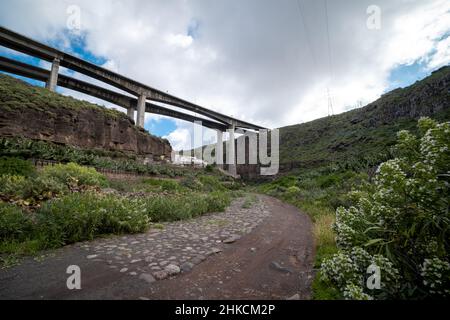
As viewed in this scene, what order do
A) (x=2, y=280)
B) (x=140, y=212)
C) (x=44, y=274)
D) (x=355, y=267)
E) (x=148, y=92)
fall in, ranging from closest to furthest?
1. (x=355, y=267)
2. (x=2, y=280)
3. (x=44, y=274)
4. (x=140, y=212)
5. (x=148, y=92)

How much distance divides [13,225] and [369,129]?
39.8m

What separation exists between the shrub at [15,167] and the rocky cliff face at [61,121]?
330 inches

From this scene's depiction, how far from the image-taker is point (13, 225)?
3.74 metres

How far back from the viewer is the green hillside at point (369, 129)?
23875 millimetres

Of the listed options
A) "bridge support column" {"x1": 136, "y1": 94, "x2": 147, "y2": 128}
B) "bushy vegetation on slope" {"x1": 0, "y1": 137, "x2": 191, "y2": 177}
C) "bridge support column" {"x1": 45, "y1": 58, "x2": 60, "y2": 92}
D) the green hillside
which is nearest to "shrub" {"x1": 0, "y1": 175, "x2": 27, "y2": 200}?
"bushy vegetation on slope" {"x1": 0, "y1": 137, "x2": 191, "y2": 177}

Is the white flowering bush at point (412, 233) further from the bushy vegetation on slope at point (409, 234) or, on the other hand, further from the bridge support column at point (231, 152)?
the bridge support column at point (231, 152)

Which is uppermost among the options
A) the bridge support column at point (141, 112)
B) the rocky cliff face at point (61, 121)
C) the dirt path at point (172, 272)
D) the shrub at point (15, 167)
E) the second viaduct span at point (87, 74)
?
the second viaduct span at point (87, 74)

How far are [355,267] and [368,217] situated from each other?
893 mm

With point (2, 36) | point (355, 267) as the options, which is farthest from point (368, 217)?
point (2, 36)

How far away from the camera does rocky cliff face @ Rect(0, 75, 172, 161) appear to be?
14.9m

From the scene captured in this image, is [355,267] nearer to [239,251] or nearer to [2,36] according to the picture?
[239,251]

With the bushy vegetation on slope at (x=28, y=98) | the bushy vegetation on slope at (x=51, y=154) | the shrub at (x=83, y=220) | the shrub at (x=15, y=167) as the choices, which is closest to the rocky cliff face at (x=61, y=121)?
the bushy vegetation on slope at (x=28, y=98)

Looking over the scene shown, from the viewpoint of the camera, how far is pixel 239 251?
3.89m
